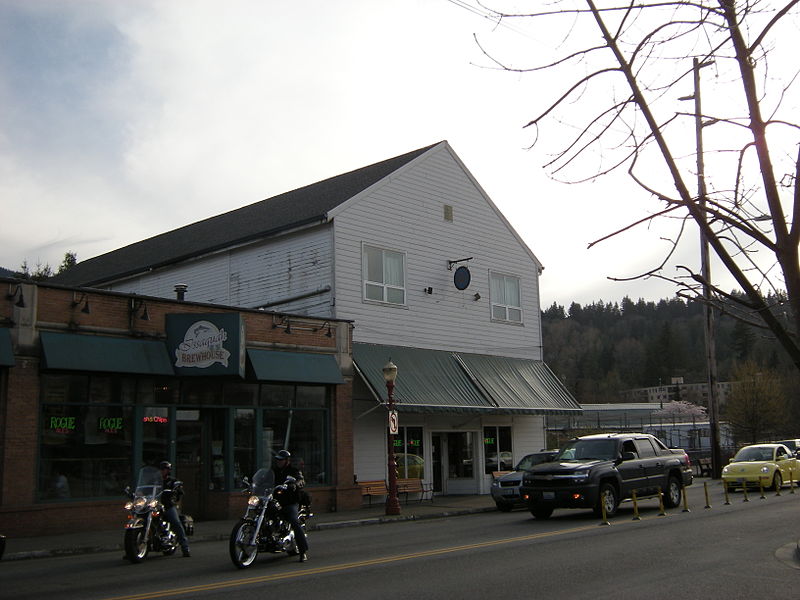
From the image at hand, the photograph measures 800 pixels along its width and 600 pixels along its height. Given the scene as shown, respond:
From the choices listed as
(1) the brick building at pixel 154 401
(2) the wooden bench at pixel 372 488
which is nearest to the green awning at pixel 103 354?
(1) the brick building at pixel 154 401

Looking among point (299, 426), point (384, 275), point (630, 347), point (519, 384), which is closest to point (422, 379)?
point (384, 275)

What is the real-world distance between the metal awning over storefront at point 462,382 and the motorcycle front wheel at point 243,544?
11218mm

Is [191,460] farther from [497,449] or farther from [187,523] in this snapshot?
[497,449]

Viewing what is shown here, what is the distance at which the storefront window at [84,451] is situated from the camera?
17703 millimetres

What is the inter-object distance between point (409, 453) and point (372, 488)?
2.37 m

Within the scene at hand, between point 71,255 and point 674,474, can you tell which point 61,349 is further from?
point 71,255

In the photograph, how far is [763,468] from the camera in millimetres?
26484

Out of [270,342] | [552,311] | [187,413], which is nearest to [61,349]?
[187,413]

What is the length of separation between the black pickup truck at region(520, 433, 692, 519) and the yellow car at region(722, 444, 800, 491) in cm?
615

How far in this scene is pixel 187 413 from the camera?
809 inches

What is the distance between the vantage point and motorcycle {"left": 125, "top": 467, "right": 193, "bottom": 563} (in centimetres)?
1327

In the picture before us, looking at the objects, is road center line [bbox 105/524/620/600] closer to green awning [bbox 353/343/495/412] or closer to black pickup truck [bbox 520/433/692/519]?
black pickup truck [bbox 520/433/692/519]

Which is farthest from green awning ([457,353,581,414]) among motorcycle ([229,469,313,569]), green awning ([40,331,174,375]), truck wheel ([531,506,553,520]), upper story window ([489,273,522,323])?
motorcycle ([229,469,313,569])

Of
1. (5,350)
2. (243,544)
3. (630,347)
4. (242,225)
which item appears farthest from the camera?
(630,347)
